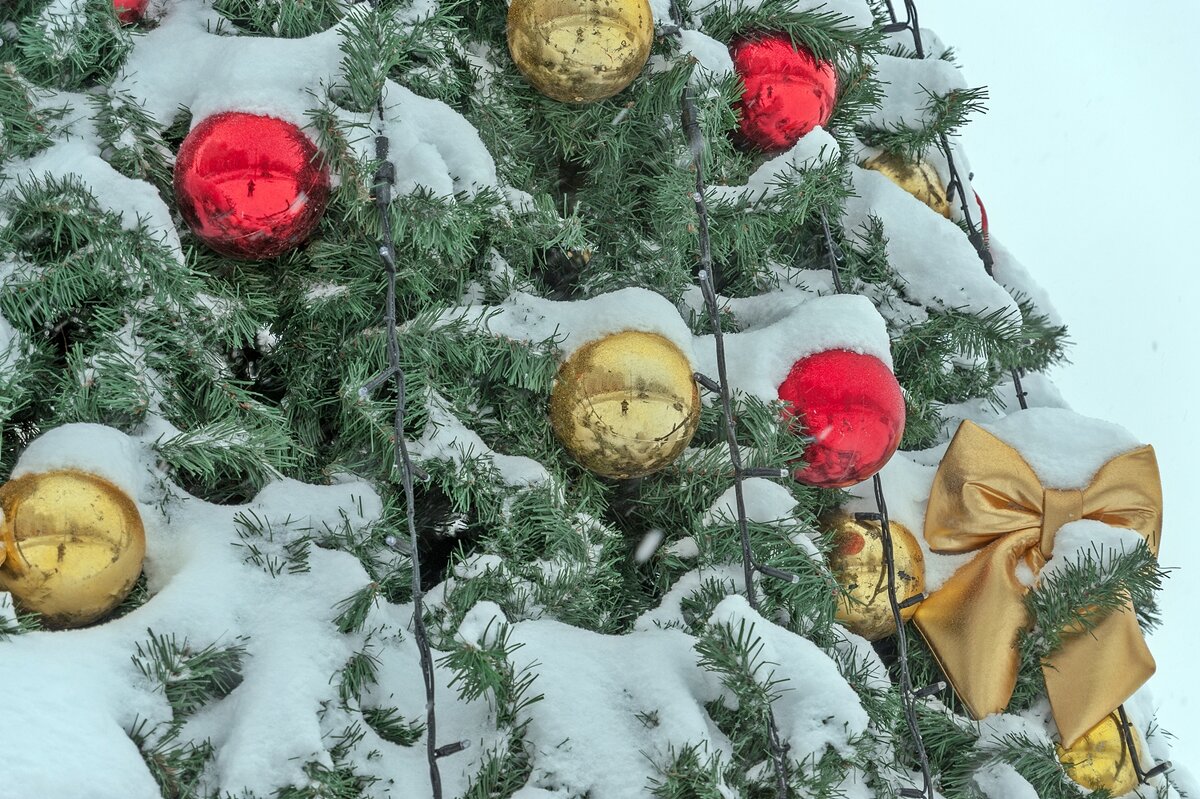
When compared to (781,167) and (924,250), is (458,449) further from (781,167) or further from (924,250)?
(924,250)

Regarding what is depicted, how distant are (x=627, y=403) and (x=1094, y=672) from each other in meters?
0.44

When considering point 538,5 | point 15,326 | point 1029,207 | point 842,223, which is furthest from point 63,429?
point 1029,207

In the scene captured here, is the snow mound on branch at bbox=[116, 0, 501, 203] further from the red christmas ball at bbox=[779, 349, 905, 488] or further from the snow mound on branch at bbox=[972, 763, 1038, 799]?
the snow mound on branch at bbox=[972, 763, 1038, 799]

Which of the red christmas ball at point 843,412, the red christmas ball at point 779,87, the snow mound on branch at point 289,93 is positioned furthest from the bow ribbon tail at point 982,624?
the snow mound on branch at point 289,93

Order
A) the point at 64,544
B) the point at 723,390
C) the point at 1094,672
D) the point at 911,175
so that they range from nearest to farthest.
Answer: the point at 64,544, the point at 723,390, the point at 1094,672, the point at 911,175

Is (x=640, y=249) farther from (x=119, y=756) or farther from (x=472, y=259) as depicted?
(x=119, y=756)

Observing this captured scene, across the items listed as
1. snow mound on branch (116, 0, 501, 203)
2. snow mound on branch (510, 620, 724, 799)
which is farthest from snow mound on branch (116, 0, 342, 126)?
snow mound on branch (510, 620, 724, 799)

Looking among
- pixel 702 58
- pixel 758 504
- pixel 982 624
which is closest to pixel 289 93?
pixel 702 58

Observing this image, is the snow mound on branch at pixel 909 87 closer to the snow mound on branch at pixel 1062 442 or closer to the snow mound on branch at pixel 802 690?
the snow mound on branch at pixel 1062 442

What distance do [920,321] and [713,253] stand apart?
0.72 ft

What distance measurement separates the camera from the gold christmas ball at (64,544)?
21.6 inches

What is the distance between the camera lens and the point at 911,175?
0.96 meters

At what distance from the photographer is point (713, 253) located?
0.77 meters

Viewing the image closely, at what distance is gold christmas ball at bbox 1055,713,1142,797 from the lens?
0.79 metres
